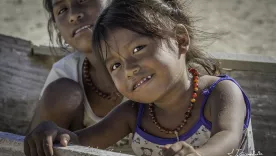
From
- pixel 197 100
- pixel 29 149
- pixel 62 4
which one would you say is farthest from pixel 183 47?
pixel 62 4

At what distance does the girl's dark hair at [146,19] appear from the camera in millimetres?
1928

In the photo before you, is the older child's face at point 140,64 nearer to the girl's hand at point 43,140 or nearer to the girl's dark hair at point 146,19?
the girl's dark hair at point 146,19

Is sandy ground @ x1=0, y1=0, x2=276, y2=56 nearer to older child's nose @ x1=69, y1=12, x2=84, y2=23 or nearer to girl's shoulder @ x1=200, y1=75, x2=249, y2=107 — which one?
older child's nose @ x1=69, y1=12, x2=84, y2=23

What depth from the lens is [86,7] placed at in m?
2.58

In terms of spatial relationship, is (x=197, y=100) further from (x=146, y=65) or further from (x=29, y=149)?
(x=29, y=149)

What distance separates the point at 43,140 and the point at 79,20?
91 cm

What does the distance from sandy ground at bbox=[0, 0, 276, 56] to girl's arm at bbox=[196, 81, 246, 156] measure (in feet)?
8.15

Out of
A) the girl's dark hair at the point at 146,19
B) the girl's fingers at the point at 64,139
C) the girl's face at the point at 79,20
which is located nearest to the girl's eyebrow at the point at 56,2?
the girl's face at the point at 79,20

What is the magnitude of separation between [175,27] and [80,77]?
85 centimetres

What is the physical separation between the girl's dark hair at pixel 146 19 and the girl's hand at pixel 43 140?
34cm

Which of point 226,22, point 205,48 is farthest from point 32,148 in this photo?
point 226,22

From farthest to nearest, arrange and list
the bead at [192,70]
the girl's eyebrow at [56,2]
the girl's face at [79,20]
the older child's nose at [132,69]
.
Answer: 1. the girl's eyebrow at [56,2]
2. the girl's face at [79,20]
3. the bead at [192,70]
4. the older child's nose at [132,69]

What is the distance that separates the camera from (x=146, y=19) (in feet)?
6.43

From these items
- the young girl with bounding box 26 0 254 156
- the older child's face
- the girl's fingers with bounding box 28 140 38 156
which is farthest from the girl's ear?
the girl's fingers with bounding box 28 140 38 156
